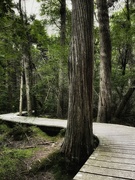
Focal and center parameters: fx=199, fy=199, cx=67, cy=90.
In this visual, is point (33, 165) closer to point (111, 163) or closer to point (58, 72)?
point (111, 163)

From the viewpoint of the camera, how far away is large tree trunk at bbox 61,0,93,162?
443cm

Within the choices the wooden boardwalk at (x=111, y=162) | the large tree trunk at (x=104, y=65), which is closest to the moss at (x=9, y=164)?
the wooden boardwalk at (x=111, y=162)

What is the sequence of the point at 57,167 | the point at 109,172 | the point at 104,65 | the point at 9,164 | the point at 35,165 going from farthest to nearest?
the point at 104,65, the point at 35,165, the point at 57,167, the point at 9,164, the point at 109,172

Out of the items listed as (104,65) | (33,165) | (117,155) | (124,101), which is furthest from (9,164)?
(124,101)

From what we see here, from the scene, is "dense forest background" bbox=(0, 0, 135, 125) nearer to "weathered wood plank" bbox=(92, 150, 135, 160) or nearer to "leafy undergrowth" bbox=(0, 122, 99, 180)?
"leafy undergrowth" bbox=(0, 122, 99, 180)

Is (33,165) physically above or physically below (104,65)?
below

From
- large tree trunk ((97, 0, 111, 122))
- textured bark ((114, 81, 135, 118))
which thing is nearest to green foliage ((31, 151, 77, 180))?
large tree trunk ((97, 0, 111, 122))

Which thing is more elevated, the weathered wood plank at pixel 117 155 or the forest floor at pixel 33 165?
the weathered wood plank at pixel 117 155

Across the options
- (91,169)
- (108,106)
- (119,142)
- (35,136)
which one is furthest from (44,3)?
(91,169)

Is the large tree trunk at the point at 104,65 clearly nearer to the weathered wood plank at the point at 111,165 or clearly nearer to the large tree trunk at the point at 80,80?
the large tree trunk at the point at 80,80

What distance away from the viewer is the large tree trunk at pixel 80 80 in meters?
4.43

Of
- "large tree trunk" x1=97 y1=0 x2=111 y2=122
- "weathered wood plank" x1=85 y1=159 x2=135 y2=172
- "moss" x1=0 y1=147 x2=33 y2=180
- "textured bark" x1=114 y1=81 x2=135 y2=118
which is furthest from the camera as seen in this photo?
"textured bark" x1=114 y1=81 x2=135 y2=118

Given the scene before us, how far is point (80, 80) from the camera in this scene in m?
4.41

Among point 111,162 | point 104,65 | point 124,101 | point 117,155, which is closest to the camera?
point 111,162
